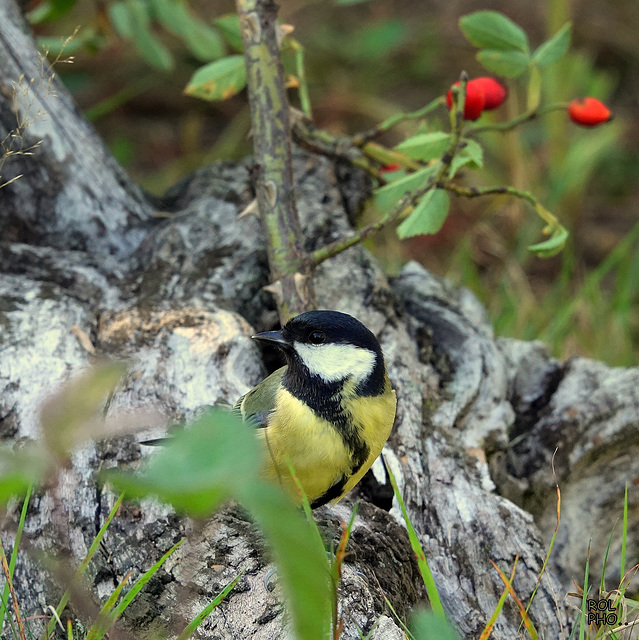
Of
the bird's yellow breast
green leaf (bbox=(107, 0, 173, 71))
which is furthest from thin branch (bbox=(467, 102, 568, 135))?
green leaf (bbox=(107, 0, 173, 71))

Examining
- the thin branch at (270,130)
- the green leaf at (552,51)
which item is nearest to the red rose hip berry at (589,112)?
the green leaf at (552,51)

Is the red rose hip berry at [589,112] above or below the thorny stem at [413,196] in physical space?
below

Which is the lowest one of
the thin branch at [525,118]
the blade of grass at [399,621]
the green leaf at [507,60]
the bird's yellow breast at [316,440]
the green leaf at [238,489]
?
the blade of grass at [399,621]

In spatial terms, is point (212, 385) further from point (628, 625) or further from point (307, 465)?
point (628, 625)

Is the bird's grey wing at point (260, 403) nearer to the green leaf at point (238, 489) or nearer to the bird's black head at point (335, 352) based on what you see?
the bird's black head at point (335, 352)

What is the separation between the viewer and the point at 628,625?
46.5 inches

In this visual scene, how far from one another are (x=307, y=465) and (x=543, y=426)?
0.91 m

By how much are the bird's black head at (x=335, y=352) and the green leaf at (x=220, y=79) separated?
98 centimetres

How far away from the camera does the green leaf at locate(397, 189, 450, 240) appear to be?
5.57ft

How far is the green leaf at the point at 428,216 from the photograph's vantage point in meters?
1.70

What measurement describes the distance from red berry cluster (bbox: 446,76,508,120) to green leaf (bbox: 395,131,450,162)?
0.26 feet

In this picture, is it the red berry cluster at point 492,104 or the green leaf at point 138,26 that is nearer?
the red berry cluster at point 492,104

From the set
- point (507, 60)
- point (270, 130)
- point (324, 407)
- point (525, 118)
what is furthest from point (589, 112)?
point (324, 407)

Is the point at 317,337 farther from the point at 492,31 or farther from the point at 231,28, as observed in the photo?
the point at 231,28
